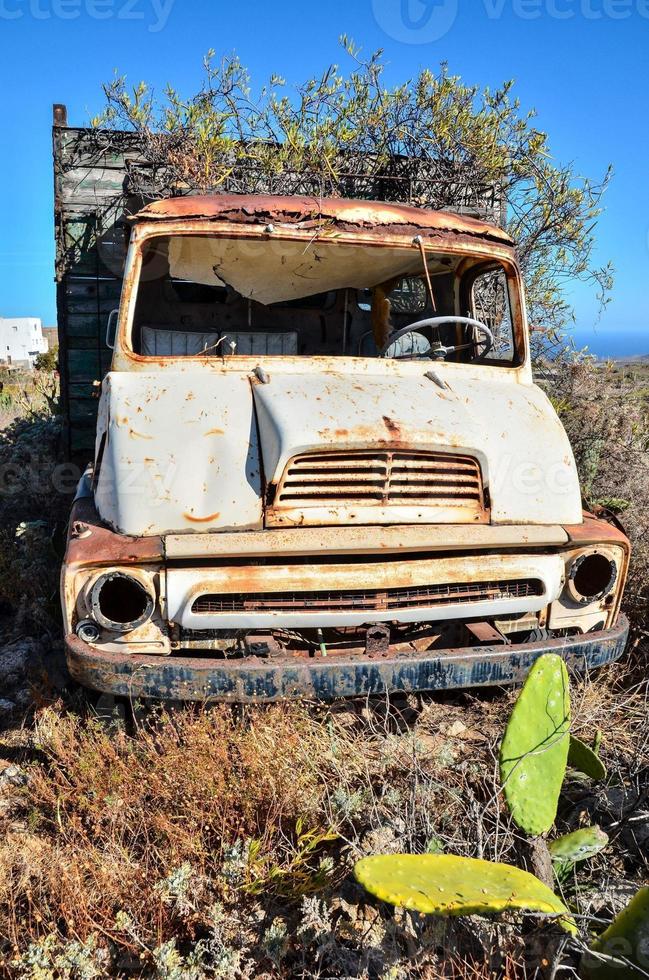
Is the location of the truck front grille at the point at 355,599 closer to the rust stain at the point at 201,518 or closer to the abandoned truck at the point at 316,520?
the abandoned truck at the point at 316,520

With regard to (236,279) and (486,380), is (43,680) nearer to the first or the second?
(236,279)

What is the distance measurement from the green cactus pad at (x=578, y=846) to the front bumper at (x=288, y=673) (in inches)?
25.2

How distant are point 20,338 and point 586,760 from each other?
45476 mm

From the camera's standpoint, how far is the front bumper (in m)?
2.71

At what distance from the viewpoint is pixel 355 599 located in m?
2.90

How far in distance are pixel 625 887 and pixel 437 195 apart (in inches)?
252

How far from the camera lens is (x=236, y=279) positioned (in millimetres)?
4219

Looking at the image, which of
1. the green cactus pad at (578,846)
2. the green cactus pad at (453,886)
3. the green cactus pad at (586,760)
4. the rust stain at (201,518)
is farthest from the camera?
the rust stain at (201,518)

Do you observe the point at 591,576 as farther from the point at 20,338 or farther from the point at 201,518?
the point at 20,338

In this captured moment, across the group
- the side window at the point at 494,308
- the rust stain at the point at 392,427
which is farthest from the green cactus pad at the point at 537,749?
the side window at the point at 494,308

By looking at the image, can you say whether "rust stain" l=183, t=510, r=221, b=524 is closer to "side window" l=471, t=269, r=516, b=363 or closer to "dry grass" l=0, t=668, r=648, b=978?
"dry grass" l=0, t=668, r=648, b=978

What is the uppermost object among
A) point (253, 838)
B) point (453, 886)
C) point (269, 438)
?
point (269, 438)

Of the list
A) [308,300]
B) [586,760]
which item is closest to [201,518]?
[586,760]

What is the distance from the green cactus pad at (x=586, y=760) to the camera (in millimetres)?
2674
